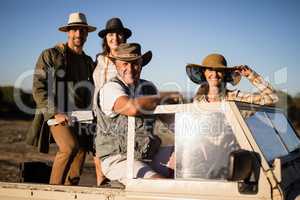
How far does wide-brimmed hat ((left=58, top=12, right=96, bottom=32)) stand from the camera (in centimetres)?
576

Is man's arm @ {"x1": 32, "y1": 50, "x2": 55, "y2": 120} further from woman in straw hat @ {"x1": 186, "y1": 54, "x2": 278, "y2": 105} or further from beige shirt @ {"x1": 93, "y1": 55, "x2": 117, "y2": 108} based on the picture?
woman in straw hat @ {"x1": 186, "y1": 54, "x2": 278, "y2": 105}

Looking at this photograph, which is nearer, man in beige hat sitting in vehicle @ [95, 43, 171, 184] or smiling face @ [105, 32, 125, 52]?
man in beige hat sitting in vehicle @ [95, 43, 171, 184]

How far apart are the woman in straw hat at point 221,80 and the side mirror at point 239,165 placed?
1.55m

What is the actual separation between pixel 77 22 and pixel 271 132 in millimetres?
3285

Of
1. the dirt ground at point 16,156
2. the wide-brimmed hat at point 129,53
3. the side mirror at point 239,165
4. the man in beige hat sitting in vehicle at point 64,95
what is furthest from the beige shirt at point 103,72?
the side mirror at point 239,165

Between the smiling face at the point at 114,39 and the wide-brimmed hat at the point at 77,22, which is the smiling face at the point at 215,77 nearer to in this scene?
the smiling face at the point at 114,39

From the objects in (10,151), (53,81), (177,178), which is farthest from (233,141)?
(10,151)

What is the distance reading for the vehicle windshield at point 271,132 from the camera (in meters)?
3.24

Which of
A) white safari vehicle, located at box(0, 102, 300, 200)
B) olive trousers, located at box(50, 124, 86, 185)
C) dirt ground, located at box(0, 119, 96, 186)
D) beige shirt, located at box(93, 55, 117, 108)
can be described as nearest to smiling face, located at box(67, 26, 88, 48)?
beige shirt, located at box(93, 55, 117, 108)

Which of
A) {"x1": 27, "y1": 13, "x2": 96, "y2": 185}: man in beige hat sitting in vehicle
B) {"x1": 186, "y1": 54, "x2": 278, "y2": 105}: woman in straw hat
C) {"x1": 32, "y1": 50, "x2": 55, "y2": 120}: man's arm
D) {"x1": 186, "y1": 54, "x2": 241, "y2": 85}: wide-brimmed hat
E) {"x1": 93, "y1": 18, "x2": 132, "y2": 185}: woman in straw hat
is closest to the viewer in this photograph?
{"x1": 186, "y1": 54, "x2": 278, "y2": 105}: woman in straw hat

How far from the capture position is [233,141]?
3131 millimetres

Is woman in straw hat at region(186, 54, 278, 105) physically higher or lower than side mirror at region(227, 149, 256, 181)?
higher

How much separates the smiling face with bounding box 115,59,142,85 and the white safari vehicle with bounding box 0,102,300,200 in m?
0.66

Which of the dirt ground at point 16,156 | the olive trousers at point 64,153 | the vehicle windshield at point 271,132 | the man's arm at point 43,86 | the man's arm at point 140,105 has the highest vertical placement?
the man's arm at point 43,86
